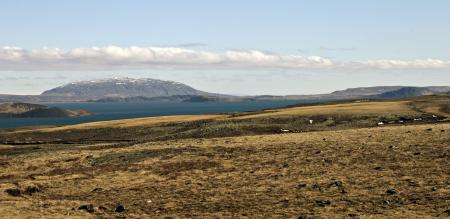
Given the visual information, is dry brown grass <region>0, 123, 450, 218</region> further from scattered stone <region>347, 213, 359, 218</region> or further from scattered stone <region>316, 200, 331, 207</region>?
scattered stone <region>347, 213, 359, 218</region>

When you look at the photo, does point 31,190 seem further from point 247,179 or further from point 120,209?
point 247,179

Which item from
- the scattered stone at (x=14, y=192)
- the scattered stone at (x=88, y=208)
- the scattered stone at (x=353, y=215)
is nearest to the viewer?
the scattered stone at (x=353, y=215)

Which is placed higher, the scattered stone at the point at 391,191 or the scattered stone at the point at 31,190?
the scattered stone at the point at 391,191

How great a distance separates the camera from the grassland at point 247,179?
92.2 feet

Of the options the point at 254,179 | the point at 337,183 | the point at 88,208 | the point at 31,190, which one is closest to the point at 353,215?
the point at 337,183

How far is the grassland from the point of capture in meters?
28.1

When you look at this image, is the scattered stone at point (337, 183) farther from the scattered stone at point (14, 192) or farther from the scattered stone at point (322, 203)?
the scattered stone at point (14, 192)

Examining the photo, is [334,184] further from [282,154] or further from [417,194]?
[282,154]

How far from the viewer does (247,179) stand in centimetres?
3656

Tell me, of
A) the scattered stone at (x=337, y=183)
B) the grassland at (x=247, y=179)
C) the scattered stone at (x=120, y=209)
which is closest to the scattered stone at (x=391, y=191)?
the grassland at (x=247, y=179)

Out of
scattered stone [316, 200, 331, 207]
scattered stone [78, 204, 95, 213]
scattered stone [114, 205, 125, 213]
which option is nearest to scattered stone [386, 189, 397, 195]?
scattered stone [316, 200, 331, 207]

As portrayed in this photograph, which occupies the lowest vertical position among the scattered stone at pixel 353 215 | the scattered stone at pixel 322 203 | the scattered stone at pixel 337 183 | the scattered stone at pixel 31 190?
the scattered stone at pixel 31 190

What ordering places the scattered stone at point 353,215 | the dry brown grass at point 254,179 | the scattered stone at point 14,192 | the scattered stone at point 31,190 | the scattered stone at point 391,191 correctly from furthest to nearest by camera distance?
the scattered stone at point 31,190
the scattered stone at point 14,192
the scattered stone at point 391,191
the dry brown grass at point 254,179
the scattered stone at point 353,215

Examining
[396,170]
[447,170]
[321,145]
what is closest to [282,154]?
[321,145]
